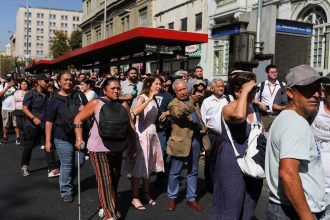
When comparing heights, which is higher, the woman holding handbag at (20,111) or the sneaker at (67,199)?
the woman holding handbag at (20,111)

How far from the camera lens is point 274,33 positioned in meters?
10.7

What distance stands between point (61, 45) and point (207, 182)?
196 feet

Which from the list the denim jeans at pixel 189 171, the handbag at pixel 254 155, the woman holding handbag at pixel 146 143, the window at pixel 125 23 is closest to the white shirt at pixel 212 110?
the denim jeans at pixel 189 171

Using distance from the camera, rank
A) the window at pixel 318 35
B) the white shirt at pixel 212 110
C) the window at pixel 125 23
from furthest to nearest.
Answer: the window at pixel 125 23
the window at pixel 318 35
the white shirt at pixel 212 110

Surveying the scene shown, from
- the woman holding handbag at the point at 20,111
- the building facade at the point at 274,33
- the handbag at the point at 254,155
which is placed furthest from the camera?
the woman holding handbag at the point at 20,111

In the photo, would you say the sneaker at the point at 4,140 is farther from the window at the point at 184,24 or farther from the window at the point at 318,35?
the window at the point at 184,24

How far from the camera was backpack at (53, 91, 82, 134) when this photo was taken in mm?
5816

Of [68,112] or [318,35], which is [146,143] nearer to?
[68,112]

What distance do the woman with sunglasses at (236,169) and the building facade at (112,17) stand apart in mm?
34178

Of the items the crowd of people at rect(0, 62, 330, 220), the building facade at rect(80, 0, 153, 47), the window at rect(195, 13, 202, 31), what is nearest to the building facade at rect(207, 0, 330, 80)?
the window at rect(195, 13, 202, 31)

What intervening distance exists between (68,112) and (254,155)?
11.4 ft

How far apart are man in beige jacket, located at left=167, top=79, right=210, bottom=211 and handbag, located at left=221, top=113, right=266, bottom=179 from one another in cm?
199

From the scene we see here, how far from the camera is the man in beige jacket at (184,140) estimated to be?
538 cm

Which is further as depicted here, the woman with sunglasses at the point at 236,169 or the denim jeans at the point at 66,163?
the denim jeans at the point at 66,163
